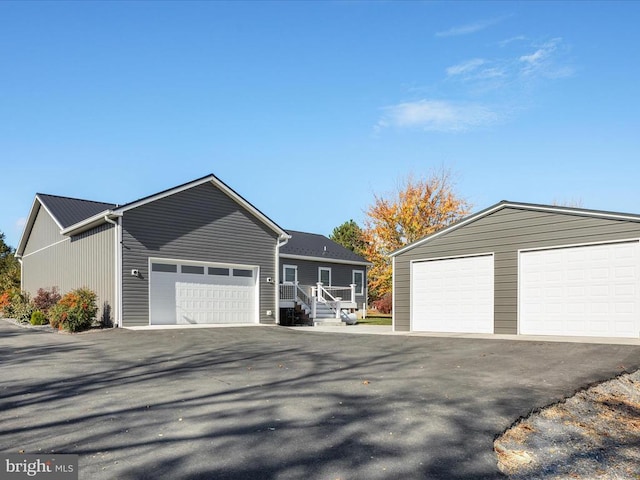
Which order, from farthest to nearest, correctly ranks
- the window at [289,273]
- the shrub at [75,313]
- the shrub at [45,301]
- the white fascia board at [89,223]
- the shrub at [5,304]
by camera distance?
the window at [289,273], the shrub at [5,304], the shrub at [45,301], the white fascia board at [89,223], the shrub at [75,313]

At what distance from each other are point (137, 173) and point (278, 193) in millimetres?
6538

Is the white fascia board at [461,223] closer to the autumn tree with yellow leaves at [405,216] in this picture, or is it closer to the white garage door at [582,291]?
the white garage door at [582,291]

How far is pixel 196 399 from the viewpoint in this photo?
20.4ft

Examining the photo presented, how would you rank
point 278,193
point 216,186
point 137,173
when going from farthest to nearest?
point 278,193 → point 137,173 → point 216,186

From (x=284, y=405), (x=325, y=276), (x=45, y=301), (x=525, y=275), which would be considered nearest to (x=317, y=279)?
(x=325, y=276)

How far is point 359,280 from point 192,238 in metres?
14.7

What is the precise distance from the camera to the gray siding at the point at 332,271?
1063 inches

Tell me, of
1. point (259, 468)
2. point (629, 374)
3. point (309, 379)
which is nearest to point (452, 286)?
point (629, 374)

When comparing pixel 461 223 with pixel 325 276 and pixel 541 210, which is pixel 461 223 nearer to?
pixel 541 210

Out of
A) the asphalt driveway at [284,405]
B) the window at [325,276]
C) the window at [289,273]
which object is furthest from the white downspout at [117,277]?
the window at [325,276]

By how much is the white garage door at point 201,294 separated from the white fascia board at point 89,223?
2.30 meters

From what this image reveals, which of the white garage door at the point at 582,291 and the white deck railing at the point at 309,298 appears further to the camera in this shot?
the white deck railing at the point at 309,298

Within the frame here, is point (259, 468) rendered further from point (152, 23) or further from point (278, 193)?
point (278, 193)

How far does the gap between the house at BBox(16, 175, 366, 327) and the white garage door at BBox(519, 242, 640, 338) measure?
35.4 feet
